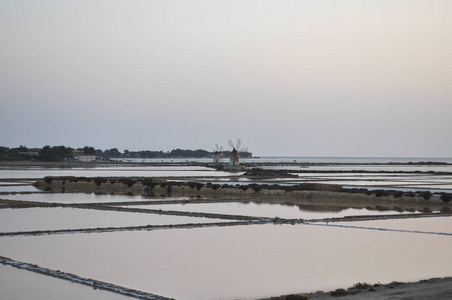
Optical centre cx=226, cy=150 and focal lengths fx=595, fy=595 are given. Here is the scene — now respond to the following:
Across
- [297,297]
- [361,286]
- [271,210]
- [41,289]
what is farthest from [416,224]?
[41,289]

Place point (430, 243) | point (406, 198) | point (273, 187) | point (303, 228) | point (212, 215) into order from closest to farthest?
point (430, 243) → point (303, 228) → point (212, 215) → point (406, 198) → point (273, 187)

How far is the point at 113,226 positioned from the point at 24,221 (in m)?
3.25

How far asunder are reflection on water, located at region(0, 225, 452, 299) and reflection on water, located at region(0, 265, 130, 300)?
28.3 inches

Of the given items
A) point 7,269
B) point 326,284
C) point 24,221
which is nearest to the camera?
point 326,284

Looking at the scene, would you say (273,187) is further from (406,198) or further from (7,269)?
(7,269)

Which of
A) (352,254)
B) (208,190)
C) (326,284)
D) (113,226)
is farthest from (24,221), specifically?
(208,190)

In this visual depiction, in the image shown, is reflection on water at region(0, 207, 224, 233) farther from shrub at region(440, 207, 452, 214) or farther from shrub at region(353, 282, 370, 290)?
shrub at region(353, 282, 370, 290)

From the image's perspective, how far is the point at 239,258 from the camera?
1282 cm

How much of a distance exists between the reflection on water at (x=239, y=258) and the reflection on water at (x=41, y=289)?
2.36 feet

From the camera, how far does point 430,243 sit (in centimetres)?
1490

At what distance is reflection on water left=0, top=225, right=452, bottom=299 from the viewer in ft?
33.7

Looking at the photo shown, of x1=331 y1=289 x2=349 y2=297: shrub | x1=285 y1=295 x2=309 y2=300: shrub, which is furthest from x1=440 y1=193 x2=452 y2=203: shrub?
x1=285 y1=295 x2=309 y2=300: shrub

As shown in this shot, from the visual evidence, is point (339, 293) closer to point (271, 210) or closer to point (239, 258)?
point (239, 258)

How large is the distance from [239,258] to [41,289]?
14.9ft
